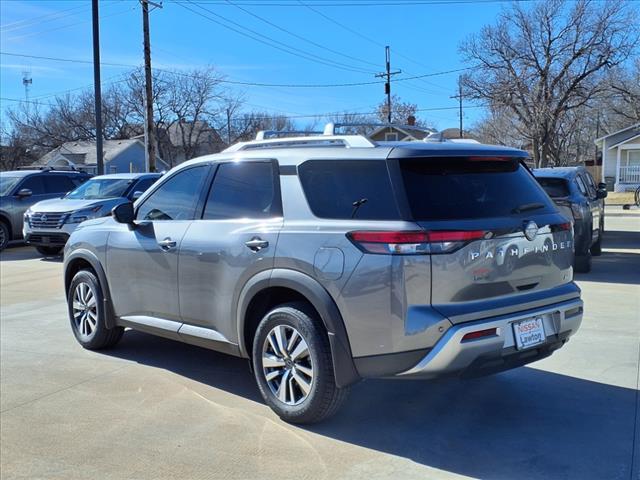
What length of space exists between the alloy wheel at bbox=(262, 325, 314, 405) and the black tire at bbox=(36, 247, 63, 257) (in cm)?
1120

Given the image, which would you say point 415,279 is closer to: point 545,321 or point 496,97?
point 545,321

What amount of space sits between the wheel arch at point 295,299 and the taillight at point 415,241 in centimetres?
45

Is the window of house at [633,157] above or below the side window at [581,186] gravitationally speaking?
above

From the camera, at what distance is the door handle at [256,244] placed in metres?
4.19

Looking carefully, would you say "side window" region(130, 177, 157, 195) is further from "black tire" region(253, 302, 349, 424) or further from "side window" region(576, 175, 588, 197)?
"black tire" region(253, 302, 349, 424)

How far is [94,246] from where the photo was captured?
19.2 ft

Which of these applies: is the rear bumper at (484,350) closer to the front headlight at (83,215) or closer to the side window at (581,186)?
the side window at (581,186)

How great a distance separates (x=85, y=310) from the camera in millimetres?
6070

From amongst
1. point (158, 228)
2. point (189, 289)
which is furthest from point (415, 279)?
point (158, 228)

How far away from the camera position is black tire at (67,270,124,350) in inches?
230

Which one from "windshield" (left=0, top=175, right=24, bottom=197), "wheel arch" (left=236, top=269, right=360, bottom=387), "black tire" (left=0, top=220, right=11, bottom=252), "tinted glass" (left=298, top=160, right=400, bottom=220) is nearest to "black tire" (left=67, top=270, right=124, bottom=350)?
"wheel arch" (left=236, top=269, right=360, bottom=387)

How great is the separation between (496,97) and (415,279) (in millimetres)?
29702

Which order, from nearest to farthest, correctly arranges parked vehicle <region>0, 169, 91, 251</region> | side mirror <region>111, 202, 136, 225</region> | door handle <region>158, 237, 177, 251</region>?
1. door handle <region>158, 237, 177, 251</region>
2. side mirror <region>111, 202, 136, 225</region>
3. parked vehicle <region>0, 169, 91, 251</region>

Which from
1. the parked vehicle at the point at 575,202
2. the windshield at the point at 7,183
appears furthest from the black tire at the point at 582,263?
the windshield at the point at 7,183
